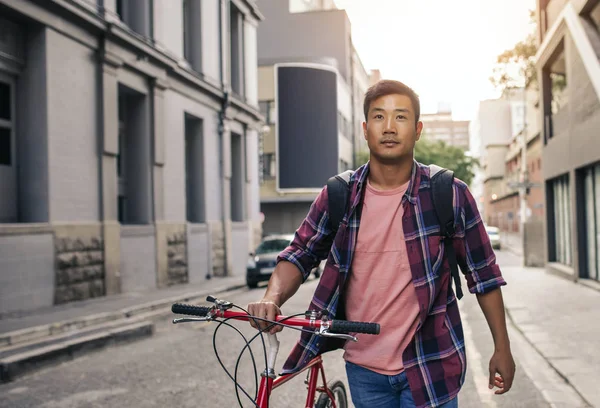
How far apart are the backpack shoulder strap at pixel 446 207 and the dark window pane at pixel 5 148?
1170 cm

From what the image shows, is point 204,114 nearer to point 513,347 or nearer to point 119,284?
point 119,284

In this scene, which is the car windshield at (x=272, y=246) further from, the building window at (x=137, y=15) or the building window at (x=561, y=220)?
the building window at (x=561, y=220)

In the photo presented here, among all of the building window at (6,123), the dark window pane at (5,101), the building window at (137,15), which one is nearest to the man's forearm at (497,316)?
the building window at (6,123)

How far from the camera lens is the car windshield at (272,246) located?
19516 mm

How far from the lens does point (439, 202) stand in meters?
2.48

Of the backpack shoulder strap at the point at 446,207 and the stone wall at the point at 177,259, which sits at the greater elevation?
the backpack shoulder strap at the point at 446,207

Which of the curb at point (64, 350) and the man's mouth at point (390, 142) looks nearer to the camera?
the man's mouth at point (390, 142)

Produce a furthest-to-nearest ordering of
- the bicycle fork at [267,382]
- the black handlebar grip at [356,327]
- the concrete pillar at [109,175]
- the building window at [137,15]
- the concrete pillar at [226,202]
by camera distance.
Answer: the concrete pillar at [226,202] < the building window at [137,15] < the concrete pillar at [109,175] < the bicycle fork at [267,382] < the black handlebar grip at [356,327]

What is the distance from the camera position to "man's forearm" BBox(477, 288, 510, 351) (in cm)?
251

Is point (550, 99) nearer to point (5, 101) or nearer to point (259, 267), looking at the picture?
point (259, 267)

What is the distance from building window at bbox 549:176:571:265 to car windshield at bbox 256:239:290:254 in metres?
7.99

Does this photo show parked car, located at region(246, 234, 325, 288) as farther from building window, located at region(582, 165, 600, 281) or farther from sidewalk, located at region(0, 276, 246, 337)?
building window, located at region(582, 165, 600, 281)

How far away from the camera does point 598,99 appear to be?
13.7 m

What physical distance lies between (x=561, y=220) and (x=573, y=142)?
3.67 meters
